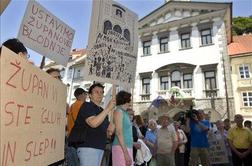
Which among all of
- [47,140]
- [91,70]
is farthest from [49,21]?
[47,140]

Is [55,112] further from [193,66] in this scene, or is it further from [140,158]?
[193,66]

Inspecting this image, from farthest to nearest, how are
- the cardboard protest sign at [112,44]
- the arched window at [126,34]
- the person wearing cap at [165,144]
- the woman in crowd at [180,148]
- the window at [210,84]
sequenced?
1. the window at [210,84]
2. the woman in crowd at [180,148]
3. the person wearing cap at [165,144]
4. the arched window at [126,34]
5. the cardboard protest sign at [112,44]

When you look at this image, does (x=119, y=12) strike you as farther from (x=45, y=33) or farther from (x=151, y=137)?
(x=151, y=137)

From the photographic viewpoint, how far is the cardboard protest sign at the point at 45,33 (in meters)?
3.52

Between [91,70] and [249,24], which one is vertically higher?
[249,24]

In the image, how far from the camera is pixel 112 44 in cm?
409

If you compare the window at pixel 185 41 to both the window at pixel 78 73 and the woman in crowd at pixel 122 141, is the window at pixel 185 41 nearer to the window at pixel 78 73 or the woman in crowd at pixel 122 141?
the window at pixel 78 73

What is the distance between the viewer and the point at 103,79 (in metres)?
3.83

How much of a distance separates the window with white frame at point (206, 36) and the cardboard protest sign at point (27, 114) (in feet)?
73.9

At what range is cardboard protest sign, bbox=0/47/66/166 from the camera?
64.4 inches

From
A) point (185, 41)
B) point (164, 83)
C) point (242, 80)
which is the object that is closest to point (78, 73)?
point (164, 83)

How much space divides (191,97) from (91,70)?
19.7 metres

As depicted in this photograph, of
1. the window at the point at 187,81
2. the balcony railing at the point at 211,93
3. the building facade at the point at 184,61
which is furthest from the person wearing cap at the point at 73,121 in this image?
the window at the point at 187,81

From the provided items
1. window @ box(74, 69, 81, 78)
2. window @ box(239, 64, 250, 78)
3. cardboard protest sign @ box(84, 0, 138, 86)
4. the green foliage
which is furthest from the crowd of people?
the green foliage
